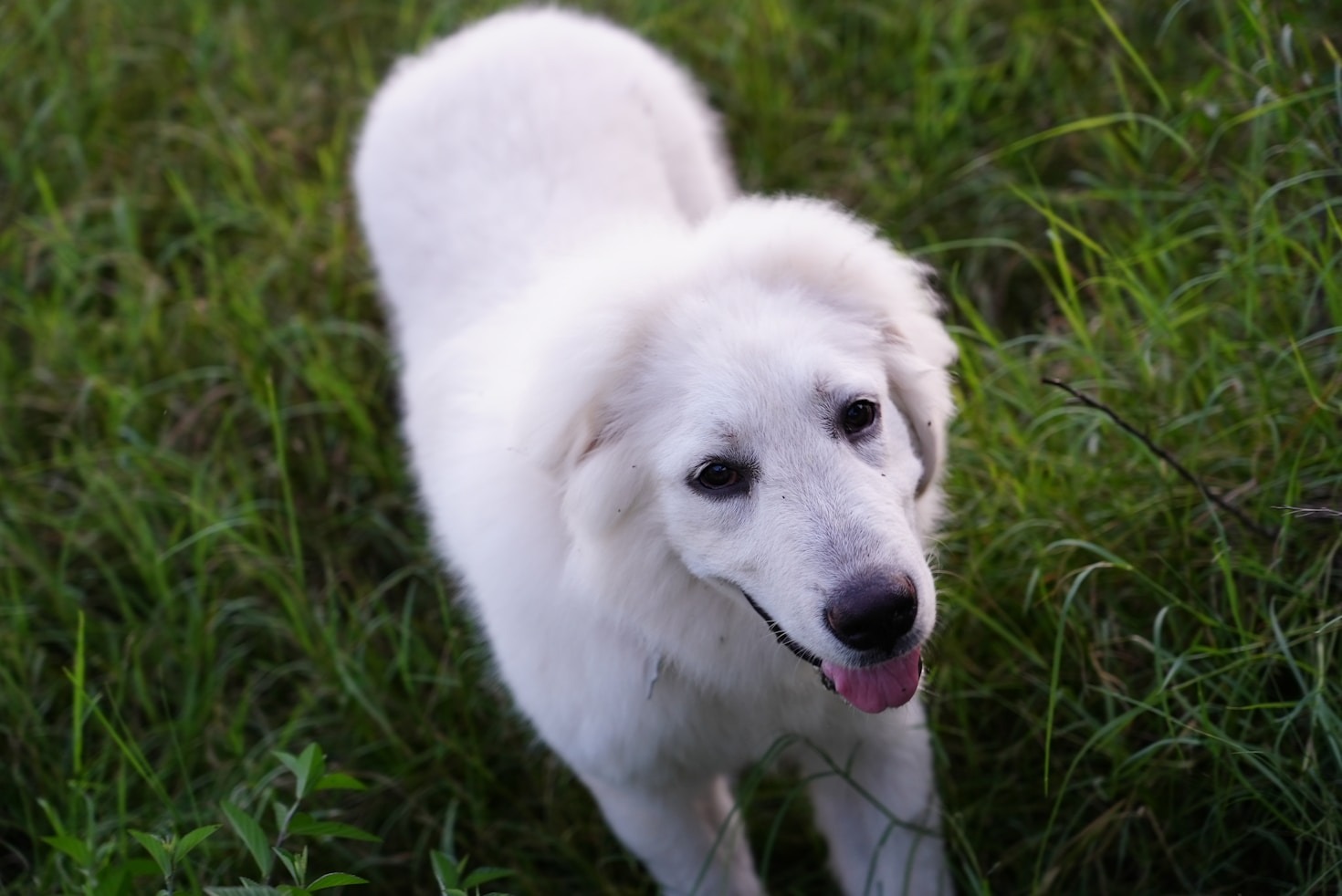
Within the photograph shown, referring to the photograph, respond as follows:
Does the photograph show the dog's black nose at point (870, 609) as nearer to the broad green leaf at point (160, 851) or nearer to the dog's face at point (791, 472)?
the dog's face at point (791, 472)

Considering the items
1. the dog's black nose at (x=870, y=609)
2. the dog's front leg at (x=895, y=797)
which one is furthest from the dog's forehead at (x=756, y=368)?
the dog's front leg at (x=895, y=797)

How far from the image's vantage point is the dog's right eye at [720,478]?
231cm

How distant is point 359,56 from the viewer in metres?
5.17

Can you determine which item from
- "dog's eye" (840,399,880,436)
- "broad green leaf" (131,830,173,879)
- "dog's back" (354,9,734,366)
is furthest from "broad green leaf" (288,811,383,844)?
"dog's back" (354,9,734,366)

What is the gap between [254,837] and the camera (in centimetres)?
220

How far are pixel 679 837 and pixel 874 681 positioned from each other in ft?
2.44

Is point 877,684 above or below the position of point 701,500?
below

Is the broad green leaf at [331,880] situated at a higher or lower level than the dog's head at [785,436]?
lower

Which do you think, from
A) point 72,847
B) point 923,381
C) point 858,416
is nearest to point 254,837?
point 72,847

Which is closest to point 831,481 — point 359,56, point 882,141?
point 882,141

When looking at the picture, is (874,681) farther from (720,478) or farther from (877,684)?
(720,478)

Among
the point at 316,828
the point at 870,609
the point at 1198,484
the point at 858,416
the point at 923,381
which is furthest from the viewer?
the point at 1198,484

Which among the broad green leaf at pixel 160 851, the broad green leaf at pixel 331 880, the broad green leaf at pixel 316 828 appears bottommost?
the broad green leaf at pixel 316 828

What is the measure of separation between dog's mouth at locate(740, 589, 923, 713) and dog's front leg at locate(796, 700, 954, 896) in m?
0.36
